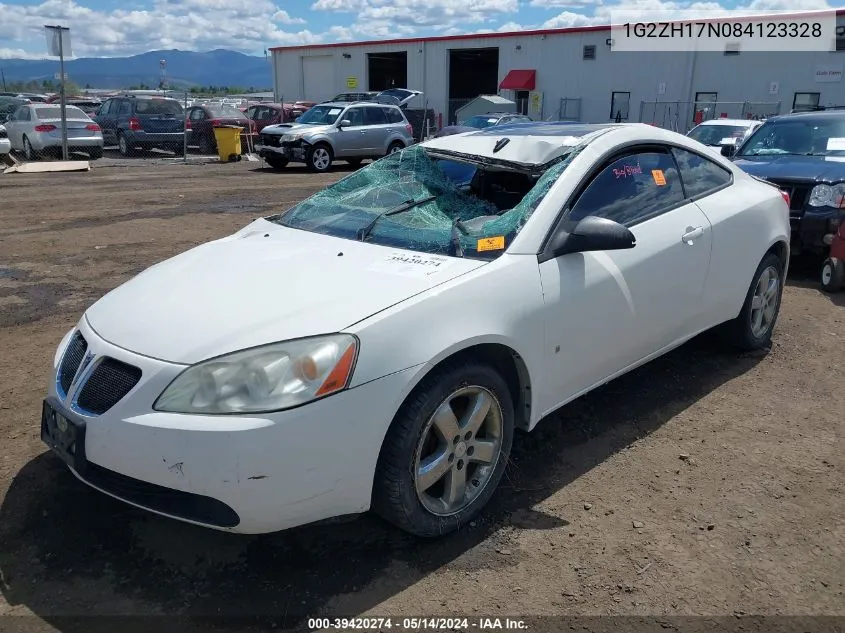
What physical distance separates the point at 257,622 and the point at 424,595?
603 mm

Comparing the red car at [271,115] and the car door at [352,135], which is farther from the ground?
the red car at [271,115]

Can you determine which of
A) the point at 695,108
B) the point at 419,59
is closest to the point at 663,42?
the point at 695,108

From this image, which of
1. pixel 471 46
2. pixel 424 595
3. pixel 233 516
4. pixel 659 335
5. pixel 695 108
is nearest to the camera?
pixel 233 516

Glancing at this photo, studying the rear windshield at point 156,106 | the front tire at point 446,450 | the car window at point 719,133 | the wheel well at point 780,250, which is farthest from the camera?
the rear windshield at point 156,106

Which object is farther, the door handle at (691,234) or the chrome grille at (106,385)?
the door handle at (691,234)

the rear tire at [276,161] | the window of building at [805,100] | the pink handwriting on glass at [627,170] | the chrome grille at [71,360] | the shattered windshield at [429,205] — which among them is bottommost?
the chrome grille at [71,360]

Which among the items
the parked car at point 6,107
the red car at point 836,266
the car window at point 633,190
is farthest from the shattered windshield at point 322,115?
the car window at point 633,190

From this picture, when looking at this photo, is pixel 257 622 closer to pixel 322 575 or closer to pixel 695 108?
pixel 322 575

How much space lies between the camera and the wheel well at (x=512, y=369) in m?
3.02

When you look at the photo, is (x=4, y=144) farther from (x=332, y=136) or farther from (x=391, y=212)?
(x=391, y=212)

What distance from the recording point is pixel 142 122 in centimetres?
2011

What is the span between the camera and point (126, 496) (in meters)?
2.59

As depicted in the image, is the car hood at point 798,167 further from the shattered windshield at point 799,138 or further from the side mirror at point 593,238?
the side mirror at point 593,238

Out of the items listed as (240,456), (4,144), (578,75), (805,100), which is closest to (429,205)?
(240,456)
